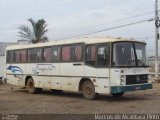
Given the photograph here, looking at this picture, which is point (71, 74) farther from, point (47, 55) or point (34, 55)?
point (34, 55)

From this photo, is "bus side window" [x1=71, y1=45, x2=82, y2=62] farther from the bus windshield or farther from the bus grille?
the bus grille

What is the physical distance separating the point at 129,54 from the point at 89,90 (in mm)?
2624

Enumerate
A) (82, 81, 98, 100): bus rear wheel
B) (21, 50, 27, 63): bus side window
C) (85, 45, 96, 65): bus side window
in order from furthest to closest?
1. (21, 50, 27, 63): bus side window
2. (82, 81, 98, 100): bus rear wheel
3. (85, 45, 96, 65): bus side window

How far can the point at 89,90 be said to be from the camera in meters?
20.0

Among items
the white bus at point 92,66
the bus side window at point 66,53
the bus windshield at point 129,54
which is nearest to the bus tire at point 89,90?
the white bus at point 92,66

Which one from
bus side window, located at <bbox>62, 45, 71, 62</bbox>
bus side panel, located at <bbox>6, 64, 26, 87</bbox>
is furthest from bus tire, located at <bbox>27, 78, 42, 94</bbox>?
bus side window, located at <bbox>62, 45, 71, 62</bbox>

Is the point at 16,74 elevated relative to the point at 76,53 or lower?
lower

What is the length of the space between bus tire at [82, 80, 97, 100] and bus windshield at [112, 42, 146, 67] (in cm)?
187

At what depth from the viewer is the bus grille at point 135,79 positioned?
1881 centimetres

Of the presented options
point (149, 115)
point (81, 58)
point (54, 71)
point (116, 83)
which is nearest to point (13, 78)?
point (54, 71)

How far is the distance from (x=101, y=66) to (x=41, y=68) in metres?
5.70

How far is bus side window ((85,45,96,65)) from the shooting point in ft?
64.2

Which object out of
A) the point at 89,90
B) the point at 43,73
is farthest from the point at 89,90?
the point at 43,73

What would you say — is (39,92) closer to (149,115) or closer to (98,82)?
(98,82)
